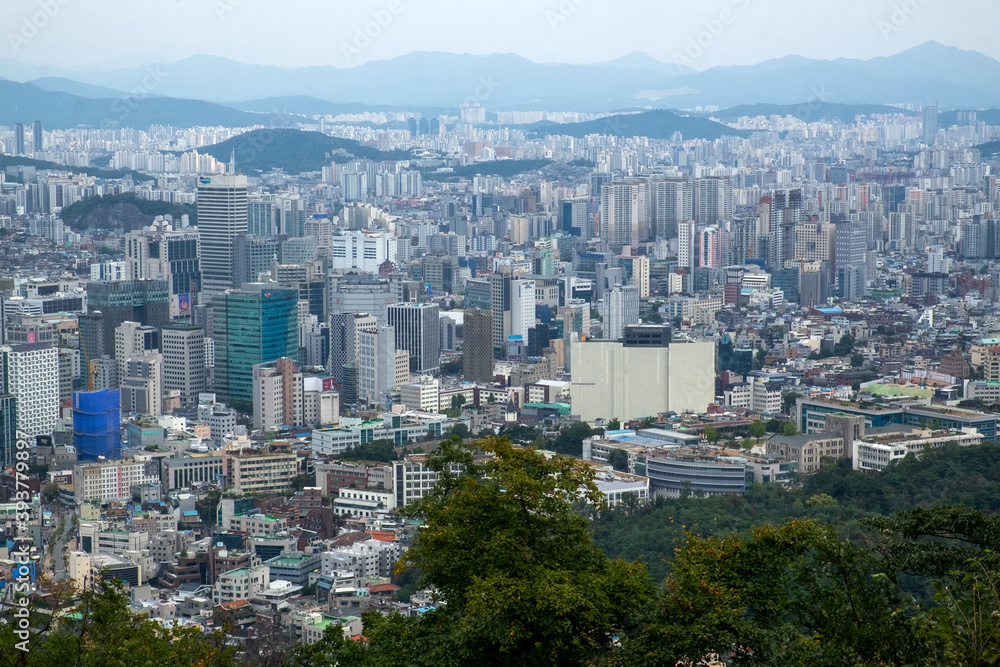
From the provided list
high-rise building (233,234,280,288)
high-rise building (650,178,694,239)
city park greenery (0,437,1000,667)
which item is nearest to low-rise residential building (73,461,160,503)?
city park greenery (0,437,1000,667)

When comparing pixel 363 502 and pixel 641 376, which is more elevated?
pixel 641 376

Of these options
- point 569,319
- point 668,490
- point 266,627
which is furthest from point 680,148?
point 266,627

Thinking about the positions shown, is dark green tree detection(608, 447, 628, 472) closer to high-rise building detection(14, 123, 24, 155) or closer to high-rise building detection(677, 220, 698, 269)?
high-rise building detection(677, 220, 698, 269)

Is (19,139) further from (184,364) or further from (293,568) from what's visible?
(293,568)

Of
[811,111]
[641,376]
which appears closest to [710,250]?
[641,376]

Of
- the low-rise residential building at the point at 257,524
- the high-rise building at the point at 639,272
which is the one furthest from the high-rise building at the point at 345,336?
the high-rise building at the point at 639,272

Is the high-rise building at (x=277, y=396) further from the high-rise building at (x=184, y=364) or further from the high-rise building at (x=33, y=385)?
the high-rise building at (x=33, y=385)
